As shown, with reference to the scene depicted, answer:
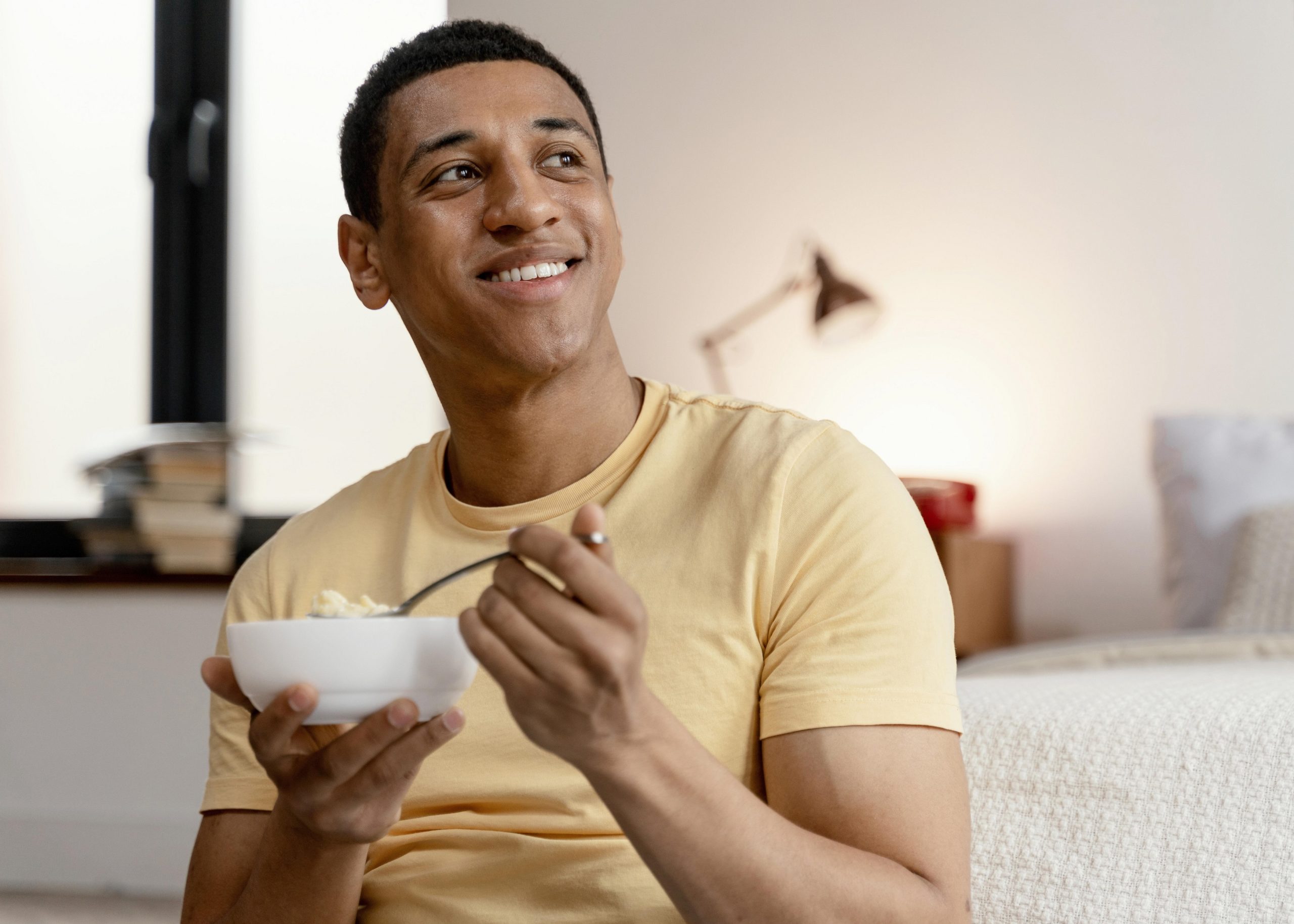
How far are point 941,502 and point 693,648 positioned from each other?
7.03 ft

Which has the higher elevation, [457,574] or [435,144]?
[435,144]

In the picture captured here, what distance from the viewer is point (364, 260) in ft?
4.50

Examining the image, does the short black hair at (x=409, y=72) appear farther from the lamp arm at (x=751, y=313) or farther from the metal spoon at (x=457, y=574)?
the lamp arm at (x=751, y=313)

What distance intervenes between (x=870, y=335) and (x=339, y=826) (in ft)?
9.20

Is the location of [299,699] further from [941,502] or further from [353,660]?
[941,502]

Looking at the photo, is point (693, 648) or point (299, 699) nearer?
point (299, 699)

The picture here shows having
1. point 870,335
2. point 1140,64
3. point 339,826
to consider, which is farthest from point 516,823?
point 1140,64

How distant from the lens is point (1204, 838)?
1095mm

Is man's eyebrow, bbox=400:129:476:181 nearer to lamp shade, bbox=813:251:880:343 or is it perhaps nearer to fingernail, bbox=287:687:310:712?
fingernail, bbox=287:687:310:712

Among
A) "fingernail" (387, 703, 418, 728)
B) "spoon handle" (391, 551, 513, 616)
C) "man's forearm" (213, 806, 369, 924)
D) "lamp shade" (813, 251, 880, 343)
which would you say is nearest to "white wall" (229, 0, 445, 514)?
"lamp shade" (813, 251, 880, 343)

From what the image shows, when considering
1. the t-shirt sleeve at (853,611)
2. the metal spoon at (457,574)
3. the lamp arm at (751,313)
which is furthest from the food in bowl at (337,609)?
the lamp arm at (751,313)

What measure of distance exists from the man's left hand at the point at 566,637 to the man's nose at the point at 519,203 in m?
0.53

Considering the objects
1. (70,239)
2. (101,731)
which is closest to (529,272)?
(101,731)

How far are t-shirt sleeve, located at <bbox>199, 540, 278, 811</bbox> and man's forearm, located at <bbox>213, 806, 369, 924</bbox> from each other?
9 cm
